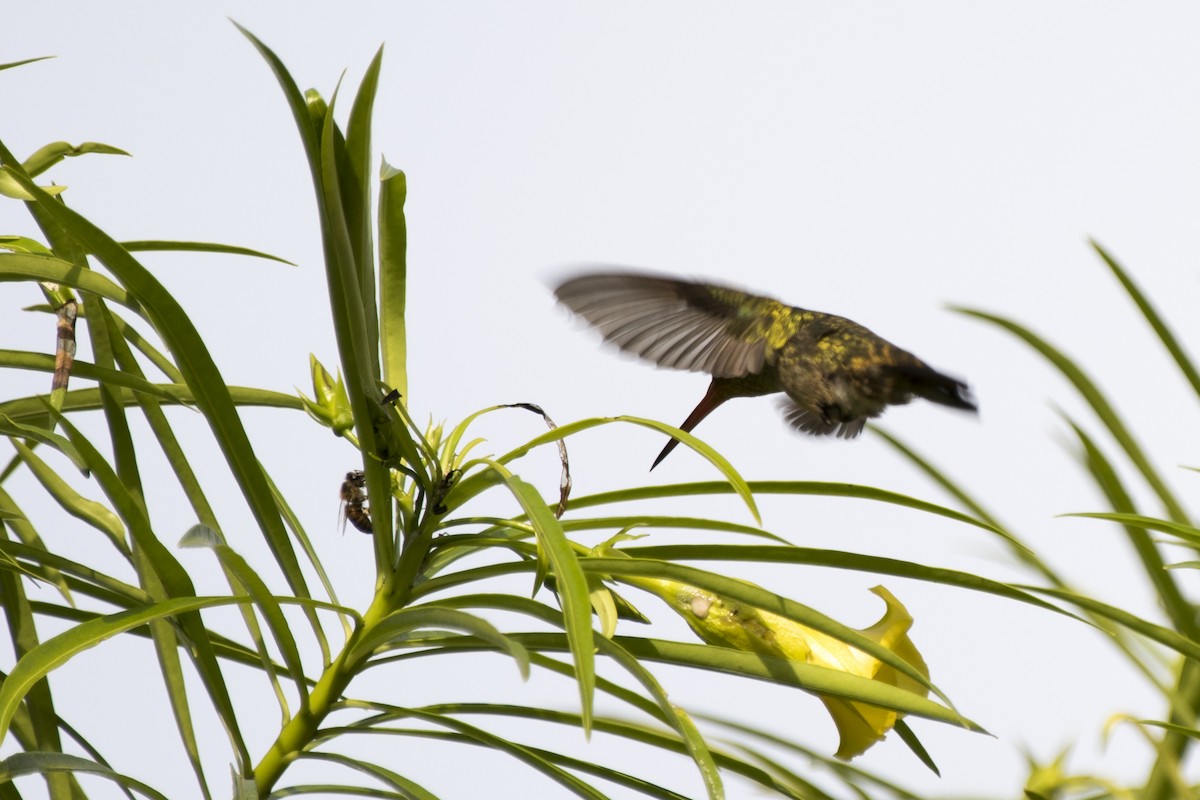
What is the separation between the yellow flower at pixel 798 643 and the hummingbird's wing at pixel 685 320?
0.51 metres

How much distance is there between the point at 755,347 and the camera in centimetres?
173

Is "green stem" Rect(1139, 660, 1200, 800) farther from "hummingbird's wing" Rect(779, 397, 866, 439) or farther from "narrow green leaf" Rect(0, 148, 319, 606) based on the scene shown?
"narrow green leaf" Rect(0, 148, 319, 606)

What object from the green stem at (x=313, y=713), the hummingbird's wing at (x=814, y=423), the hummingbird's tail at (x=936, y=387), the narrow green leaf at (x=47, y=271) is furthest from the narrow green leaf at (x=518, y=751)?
the hummingbird's wing at (x=814, y=423)

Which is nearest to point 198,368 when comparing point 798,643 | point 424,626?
point 424,626

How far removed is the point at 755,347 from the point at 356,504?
830 mm

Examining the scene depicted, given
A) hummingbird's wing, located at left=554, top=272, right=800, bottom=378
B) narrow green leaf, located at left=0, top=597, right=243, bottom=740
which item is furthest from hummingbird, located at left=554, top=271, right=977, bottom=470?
narrow green leaf, located at left=0, top=597, right=243, bottom=740

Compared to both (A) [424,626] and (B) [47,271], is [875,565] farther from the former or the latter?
(B) [47,271]

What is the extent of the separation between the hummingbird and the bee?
0.46 m

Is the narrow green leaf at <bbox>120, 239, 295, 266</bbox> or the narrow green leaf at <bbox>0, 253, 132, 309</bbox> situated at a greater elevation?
the narrow green leaf at <bbox>120, 239, 295, 266</bbox>

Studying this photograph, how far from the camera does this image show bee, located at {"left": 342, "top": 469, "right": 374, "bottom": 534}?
1.05m

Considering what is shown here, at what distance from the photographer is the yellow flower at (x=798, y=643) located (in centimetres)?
100

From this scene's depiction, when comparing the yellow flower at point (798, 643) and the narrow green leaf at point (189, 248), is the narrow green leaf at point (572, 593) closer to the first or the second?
the yellow flower at point (798, 643)

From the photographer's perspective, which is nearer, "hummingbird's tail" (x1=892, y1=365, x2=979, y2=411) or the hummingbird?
"hummingbird's tail" (x1=892, y1=365, x2=979, y2=411)

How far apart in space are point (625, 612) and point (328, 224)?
0.42 m
